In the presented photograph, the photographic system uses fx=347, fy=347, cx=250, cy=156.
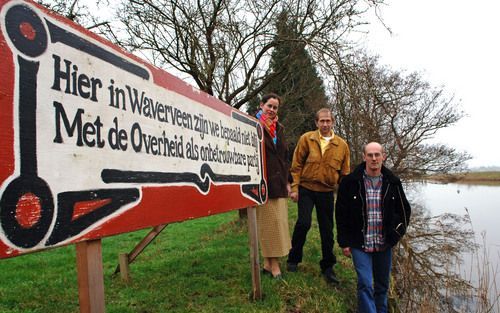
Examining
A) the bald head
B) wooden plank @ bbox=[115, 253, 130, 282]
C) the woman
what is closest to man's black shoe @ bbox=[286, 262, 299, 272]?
the woman

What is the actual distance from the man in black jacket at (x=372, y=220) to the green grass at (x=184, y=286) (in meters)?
0.49

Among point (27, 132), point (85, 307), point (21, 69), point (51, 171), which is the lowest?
point (85, 307)

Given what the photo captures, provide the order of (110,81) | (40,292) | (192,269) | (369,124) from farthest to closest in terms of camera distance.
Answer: (369,124), (192,269), (40,292), (110,81)

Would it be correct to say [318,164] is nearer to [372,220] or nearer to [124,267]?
[372,220]

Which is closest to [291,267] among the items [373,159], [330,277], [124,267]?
[330,277]

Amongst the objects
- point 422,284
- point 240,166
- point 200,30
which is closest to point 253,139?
point 240,166

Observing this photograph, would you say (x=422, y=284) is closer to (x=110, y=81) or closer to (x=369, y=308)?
(x=369, y=308)

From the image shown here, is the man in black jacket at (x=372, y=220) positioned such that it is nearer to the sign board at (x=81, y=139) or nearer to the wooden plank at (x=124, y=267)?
the sign board at (x=81, y=139)

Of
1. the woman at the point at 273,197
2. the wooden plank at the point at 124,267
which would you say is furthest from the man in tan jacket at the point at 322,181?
Result: the wooden plank at the point at 124,267

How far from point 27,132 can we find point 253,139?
245 centimetres

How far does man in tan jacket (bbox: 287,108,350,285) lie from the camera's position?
4137 mm

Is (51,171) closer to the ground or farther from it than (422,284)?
farther from it

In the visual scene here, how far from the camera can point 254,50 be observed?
7.73 meters

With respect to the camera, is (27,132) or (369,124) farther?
(369,124)
